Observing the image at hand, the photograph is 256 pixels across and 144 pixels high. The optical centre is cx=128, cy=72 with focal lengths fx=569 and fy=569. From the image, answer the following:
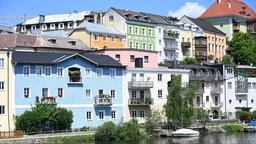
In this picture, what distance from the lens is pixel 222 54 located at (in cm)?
11969

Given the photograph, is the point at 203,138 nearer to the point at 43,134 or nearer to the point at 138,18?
the point at 43,134

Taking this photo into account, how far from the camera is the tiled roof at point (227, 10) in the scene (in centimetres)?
12875

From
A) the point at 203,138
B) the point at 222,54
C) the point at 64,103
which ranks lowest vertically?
the point at 203,138

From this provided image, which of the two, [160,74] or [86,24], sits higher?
[86,24]

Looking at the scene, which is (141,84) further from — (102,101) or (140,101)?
(102,101)

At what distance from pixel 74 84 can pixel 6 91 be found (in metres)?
8.46

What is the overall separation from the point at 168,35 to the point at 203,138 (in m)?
44.1

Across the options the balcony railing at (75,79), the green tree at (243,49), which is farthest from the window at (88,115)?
the green tree at (243,49)

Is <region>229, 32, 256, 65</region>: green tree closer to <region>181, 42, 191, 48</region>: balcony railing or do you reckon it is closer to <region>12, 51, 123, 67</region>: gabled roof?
<region>181, 42, 191, 48</region>: balcony railing

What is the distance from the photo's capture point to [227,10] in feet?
423

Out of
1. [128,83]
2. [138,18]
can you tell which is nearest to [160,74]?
[128,83]

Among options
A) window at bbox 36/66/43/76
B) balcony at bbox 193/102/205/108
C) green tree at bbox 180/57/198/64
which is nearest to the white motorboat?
balcony at bbox 193/102/205/108

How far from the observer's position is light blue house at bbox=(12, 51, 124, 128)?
195 feet

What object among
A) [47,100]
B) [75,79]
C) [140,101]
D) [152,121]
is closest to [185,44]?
[140,101]
